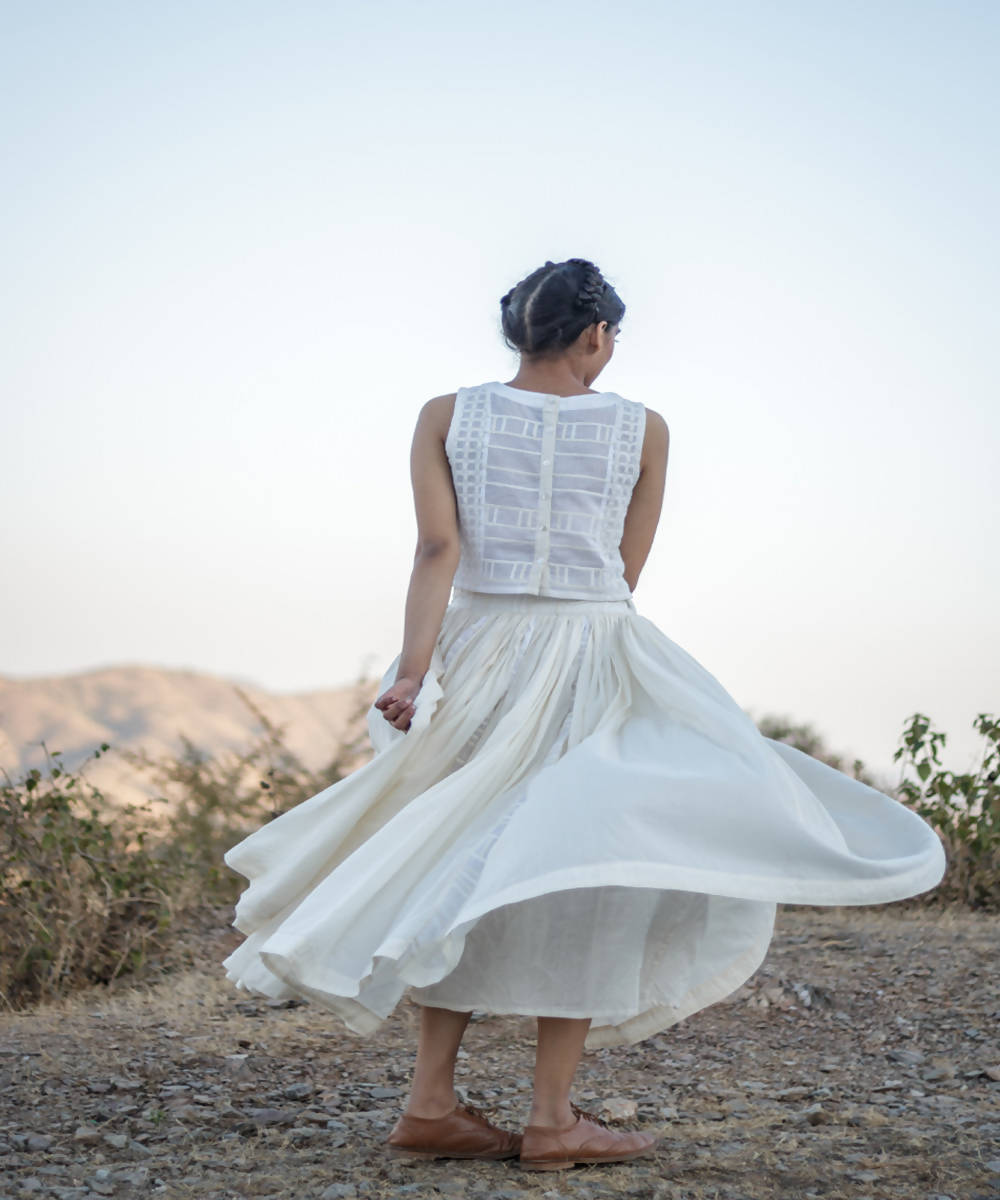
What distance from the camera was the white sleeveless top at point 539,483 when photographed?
2.89 m

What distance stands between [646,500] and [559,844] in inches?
Answer: 37.5

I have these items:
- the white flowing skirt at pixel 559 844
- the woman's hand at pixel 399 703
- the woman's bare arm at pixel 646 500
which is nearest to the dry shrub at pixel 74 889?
the white flowing skirt at pixel 559 844

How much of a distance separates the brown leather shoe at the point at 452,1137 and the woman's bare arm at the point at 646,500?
1227mm

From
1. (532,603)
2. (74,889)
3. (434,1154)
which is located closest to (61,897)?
(74,889)

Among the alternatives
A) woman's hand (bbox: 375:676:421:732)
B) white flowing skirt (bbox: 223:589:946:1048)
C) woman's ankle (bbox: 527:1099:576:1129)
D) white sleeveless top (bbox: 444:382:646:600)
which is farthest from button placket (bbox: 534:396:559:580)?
woman's ankle (bbox: 527:1099:576:1129)

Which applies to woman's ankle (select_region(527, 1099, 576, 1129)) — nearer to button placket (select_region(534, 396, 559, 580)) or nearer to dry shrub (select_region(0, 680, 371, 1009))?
button placket (select_region(534, 396, 559, 580))

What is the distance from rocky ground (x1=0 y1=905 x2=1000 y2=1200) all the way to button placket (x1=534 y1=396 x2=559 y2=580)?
4.29 ft

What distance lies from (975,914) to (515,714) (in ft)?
13.5

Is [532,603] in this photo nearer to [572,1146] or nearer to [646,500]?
[646,500]

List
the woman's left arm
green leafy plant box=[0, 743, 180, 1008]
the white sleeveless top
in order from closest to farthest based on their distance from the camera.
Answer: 1. the woman's left arm
2. the white sleeveless top
3. green leafy plant box=[0, 743, 180, 1008]

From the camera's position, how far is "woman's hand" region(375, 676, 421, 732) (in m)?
2.75

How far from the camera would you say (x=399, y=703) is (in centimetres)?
275

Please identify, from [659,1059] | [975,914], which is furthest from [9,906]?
[975,914]

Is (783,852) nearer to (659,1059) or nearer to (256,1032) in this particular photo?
(659,1059)
